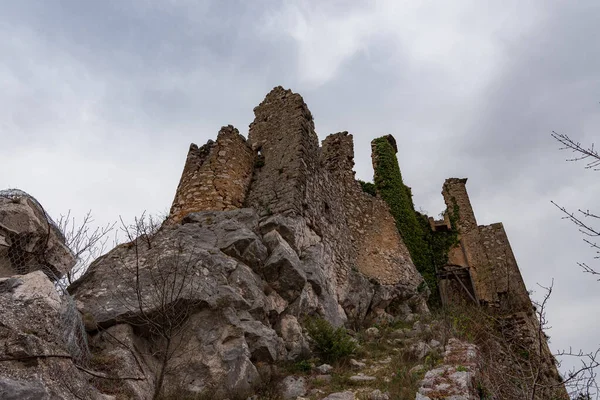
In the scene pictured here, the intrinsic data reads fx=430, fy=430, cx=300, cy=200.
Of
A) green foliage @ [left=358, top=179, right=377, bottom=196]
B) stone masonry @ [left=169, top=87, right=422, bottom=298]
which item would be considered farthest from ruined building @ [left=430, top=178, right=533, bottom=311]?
green foliage @ [left=358, top=179, right=377, bottom=196]

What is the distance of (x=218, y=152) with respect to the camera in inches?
430

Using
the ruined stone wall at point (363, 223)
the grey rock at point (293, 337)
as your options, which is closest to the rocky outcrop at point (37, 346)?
the grey rock at point (293, 337)

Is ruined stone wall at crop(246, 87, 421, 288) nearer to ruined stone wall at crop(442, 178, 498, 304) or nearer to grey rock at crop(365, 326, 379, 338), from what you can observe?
grey rock at crop(365, 326, 379, 338)

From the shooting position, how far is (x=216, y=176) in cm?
1058

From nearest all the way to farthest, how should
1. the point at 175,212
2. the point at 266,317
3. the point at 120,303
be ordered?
the point at 120,303, the point at 266,317, the point at 175,212

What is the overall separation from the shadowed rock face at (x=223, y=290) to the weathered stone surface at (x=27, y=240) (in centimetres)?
74

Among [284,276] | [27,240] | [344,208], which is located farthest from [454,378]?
[344,208]

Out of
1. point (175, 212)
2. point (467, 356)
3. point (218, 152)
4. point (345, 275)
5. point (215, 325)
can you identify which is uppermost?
point (218, 152)

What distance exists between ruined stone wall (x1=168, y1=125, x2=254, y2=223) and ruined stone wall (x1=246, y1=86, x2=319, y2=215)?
40 cm

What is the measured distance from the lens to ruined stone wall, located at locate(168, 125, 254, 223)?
10141mm

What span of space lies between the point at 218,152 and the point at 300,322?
4969 millimetres

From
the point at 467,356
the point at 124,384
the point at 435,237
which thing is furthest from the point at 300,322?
the point at 435,237

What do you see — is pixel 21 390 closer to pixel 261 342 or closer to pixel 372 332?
pixel 261 342

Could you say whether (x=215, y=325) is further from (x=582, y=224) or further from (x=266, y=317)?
(x=582, y=224)
